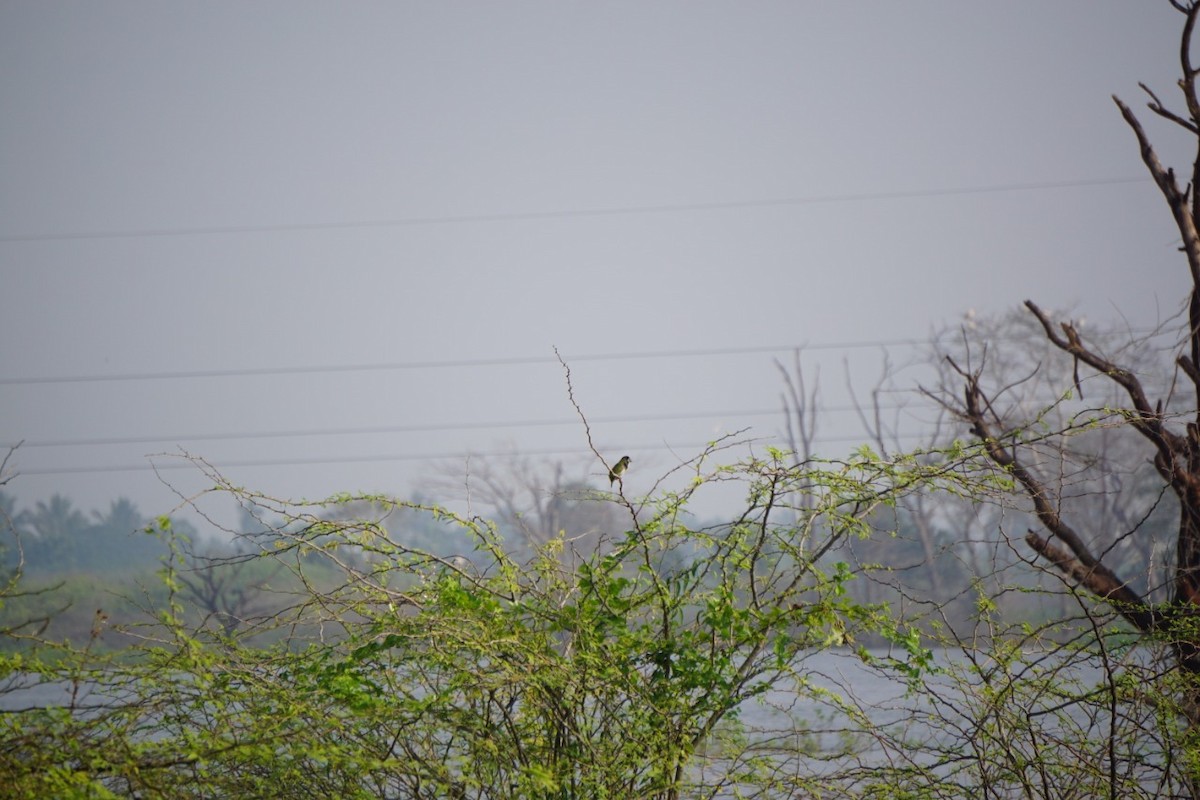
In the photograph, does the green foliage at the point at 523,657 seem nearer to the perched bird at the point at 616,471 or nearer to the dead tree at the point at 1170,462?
the perched bird at the point at 616,471

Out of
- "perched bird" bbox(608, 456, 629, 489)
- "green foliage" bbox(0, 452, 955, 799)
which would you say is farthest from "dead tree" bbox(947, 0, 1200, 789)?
"perched bird" bbox(608, 456, 629, 489)

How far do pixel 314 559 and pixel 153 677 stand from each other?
0.72 meters

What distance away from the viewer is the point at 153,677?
164 cm

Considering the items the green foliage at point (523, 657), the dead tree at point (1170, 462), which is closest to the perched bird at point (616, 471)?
the green foliage at point (523, 657)

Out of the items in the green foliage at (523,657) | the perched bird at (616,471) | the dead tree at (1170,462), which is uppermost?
the dead tree at (1170,462)

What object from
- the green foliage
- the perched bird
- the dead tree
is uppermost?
the dead tree

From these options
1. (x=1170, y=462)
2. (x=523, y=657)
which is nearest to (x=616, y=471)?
(x=523, y=657)

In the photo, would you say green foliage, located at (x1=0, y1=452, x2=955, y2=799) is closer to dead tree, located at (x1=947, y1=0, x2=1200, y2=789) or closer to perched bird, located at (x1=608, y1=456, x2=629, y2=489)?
perched bird, located at (x1=608, y1=456, x2=629, y2=489)

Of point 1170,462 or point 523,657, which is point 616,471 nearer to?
point 523,657

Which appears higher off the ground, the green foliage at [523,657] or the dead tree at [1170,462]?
the dead tree at [1170,462]

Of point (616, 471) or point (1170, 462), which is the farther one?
point (1170, 462)

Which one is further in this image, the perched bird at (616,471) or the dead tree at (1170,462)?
the dead tree at (1170,462)

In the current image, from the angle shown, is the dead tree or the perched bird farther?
the dead tree

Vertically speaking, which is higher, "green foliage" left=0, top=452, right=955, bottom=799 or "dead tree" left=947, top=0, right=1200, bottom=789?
"dead tree" left=947, top=0, right=1200, bottom=789
